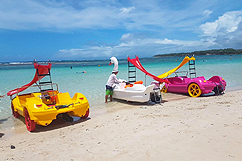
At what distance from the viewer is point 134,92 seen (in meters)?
8.03

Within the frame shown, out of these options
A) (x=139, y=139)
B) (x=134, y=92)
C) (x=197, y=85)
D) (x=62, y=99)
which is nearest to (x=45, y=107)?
(x=62, y=99)

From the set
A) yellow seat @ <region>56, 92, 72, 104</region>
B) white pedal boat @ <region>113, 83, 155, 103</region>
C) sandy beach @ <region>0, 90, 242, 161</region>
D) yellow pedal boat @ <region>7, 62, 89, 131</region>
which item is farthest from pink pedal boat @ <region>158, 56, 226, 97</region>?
yellow pedal boat @ <region>7, 62, 89, 131</region>

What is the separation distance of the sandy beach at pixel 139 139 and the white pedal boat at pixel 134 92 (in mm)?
1739

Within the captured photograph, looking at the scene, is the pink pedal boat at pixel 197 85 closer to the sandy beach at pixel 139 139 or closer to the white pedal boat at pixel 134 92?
the white pedal boat at pixel 134 92

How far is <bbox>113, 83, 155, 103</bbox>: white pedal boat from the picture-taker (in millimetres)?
7703

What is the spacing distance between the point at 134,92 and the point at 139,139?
394 cm

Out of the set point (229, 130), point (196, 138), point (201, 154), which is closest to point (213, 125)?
point (229, 130)

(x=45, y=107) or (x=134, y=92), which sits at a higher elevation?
(x=134, y=92)

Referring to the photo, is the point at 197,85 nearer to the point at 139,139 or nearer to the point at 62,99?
the point at 139,139

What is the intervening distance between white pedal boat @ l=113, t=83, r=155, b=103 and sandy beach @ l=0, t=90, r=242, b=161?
1.74m

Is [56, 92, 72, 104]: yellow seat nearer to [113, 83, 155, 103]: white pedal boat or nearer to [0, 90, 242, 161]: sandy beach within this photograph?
[0, 90, 242, 161]: sandy beach

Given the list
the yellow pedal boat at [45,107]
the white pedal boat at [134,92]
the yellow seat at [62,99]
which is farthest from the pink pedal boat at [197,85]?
the yellow pedal boat at [45,107]

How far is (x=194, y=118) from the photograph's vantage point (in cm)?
536

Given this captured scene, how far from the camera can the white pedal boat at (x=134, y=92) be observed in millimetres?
7703
